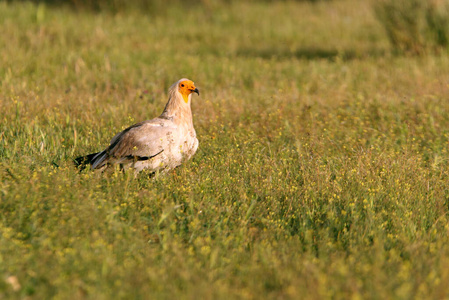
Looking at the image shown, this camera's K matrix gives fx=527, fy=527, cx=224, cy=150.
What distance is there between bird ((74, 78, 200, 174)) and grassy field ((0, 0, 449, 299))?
0.20m

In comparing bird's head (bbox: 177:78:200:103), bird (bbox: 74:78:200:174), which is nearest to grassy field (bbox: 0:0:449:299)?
bird (bbox: 74:78:200:174)

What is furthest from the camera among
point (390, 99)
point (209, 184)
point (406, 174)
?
point (390, 99)

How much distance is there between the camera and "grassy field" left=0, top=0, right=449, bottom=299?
3.76m

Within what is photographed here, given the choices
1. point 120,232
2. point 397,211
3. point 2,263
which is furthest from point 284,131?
point 2,263

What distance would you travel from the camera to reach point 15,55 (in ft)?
36.0

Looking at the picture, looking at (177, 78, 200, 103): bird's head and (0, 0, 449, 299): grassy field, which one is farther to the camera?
(177, 78, 200, 103): bird's head

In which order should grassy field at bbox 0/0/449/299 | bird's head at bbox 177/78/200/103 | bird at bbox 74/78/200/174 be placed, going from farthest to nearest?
bird's head at bbox 177/78/200/103
bird at bbox 74/78/200/174
grassy field at bbox 0/0/449/299

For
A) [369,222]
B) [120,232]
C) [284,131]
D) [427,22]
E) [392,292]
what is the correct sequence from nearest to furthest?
[392,292] < [120,232] < [369,222] < [284,131] < [427,22]

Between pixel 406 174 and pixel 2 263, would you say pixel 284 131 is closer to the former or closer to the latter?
pixel 406 174

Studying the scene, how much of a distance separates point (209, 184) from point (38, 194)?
5.83 feet

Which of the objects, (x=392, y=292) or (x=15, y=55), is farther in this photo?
(x=15, y=55)

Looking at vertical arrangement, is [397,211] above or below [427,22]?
below

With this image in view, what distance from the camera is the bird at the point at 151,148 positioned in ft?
19.2

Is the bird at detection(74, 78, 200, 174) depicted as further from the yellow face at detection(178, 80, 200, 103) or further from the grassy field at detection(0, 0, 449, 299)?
the yellow face at detection(178, 80, 200, 103)
